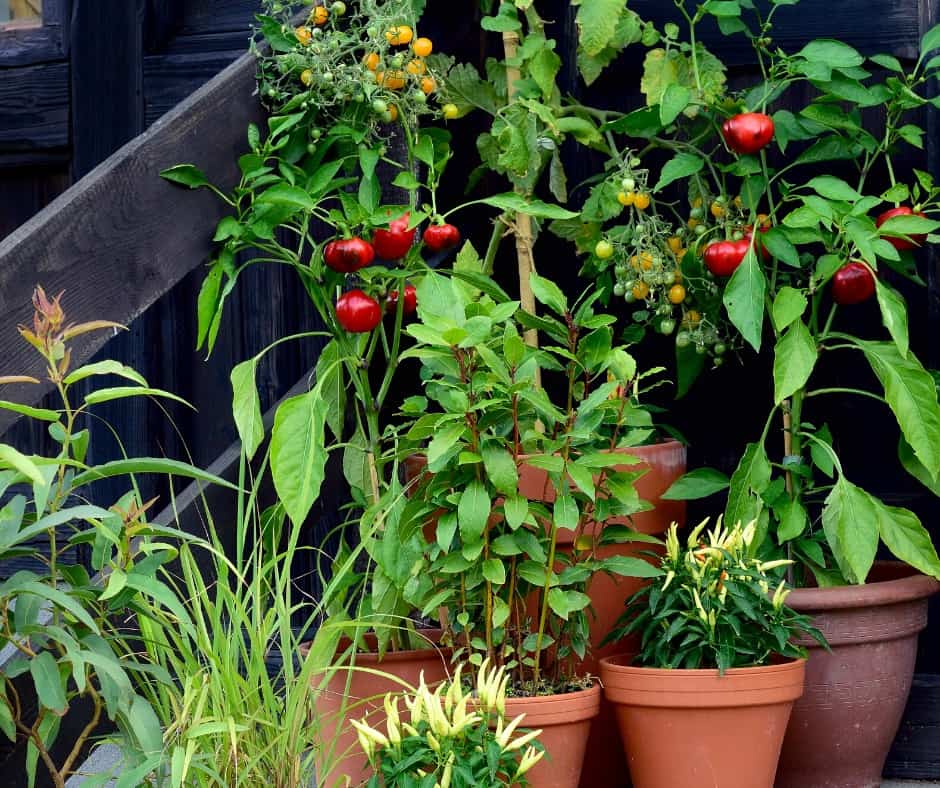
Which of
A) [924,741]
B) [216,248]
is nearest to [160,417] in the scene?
[216,248]

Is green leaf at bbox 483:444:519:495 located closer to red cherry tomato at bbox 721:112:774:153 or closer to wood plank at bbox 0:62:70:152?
red cherry tomato at bbox 721:112:774:153

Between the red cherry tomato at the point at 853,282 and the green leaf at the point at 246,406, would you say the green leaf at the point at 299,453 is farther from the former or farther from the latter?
the red cherry tomato at the point at 853,282

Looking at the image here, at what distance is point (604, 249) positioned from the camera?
241 cm

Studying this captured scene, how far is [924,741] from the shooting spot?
248 cm

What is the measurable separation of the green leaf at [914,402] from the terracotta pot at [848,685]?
24 cm

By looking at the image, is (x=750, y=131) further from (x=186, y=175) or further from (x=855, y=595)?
(x=186, y=175)

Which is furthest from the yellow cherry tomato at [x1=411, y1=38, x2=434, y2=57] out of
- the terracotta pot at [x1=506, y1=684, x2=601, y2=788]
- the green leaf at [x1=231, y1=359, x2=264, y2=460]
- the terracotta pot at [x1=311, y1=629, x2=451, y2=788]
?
the terracotta pot at [x1=506, y1=684, x2=601, y2=788]

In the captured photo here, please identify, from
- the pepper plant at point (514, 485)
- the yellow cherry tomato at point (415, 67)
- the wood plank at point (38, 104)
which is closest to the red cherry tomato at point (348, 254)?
the pepper plant at point (514, 485)

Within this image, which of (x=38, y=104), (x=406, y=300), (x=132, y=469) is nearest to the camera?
(x=132, y=469)

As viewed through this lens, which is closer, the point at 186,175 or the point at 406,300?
the point at 186,175

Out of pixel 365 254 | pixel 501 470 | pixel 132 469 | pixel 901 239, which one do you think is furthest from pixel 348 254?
pixel 901 239

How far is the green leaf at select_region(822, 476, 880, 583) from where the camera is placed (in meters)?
2.17

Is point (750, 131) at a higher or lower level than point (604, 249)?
higher

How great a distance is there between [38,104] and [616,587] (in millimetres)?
1972
